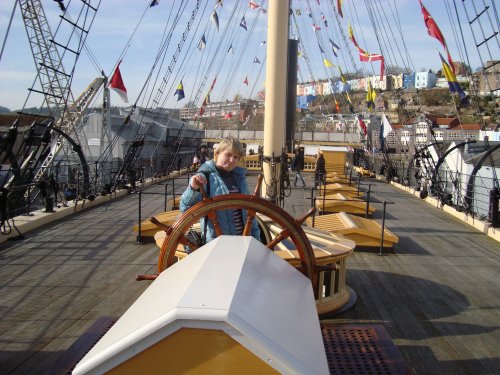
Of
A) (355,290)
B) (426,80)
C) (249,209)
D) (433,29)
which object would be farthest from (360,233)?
(426,80)

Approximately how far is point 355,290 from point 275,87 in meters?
2.82

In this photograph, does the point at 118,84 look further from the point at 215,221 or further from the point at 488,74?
the point at 488,74

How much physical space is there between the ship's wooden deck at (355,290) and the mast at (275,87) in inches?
66.4

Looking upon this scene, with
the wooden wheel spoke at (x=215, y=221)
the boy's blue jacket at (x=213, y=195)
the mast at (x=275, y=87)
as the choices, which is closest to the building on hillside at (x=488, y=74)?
the mast at (x=275, y=87)

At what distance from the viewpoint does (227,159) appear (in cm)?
331

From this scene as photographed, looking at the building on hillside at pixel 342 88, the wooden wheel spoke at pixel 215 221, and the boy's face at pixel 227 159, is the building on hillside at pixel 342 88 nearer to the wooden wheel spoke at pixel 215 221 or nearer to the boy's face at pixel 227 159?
the boy's face at pixel 227 159

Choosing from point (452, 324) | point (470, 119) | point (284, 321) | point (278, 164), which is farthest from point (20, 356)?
point (470, 119)

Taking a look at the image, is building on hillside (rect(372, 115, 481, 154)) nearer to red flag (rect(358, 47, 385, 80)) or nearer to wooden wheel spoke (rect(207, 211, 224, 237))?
red flag (rect(358, 47, 385, 80))

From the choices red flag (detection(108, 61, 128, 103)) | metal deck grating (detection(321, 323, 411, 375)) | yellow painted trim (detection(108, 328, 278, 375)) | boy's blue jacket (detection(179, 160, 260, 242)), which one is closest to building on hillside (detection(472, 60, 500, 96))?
metal deck grating (detection(321, 323, 411, 375))

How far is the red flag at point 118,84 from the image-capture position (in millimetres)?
13484

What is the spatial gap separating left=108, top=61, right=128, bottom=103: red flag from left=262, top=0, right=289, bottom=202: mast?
8169 millimetres

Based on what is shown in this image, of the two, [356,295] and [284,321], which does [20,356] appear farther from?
[356,295]

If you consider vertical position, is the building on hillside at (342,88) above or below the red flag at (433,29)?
above

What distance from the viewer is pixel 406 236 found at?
8.47 metres
